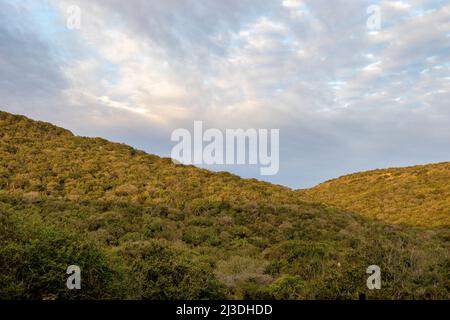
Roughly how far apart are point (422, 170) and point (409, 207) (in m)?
14.1

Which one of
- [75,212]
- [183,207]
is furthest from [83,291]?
[183,207]

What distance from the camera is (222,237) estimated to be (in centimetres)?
2003

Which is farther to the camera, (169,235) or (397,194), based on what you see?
(397,194)

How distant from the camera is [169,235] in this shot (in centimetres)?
1930

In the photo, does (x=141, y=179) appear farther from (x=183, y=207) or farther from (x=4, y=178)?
(x=4, y=178)

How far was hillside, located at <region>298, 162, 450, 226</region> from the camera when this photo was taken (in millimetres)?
34469

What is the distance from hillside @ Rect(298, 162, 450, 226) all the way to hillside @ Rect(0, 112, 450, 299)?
6.49 metres

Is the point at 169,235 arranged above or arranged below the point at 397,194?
below

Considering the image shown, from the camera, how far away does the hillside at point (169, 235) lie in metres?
9.63

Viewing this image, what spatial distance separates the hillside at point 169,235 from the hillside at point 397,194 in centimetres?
649

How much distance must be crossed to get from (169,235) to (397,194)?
3074 cm

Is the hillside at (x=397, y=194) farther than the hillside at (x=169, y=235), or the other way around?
the hillside at (x=397, y=194)

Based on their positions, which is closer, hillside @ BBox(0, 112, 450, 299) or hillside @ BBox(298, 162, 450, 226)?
hillside @ BBox(0, 112, 450, 299)

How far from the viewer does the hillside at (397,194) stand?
34469mm
